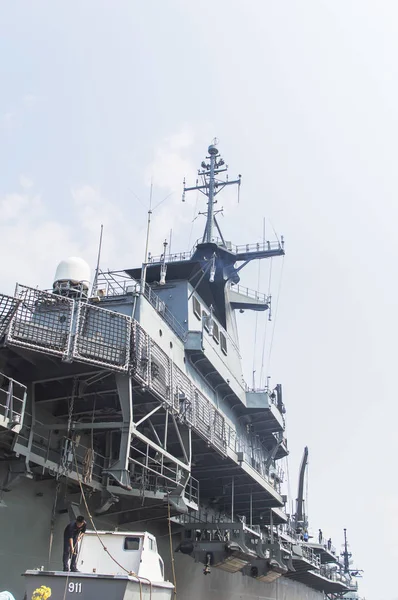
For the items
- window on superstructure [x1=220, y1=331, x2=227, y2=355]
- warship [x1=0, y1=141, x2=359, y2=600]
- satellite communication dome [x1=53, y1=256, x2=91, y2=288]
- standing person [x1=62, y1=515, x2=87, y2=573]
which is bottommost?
standing person [x1=62, y1=515, x2=87, y2=573]

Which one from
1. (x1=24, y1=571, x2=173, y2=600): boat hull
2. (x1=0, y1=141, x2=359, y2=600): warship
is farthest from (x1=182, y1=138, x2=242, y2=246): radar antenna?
(x1=24, y1=571, x2=173, y2=600): boat hull

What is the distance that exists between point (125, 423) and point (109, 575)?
181 inches

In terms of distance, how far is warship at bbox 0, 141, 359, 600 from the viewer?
1433 cm

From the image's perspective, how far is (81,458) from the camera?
1666cm

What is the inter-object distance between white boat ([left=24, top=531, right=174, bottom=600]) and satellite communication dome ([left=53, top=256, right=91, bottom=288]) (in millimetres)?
7096

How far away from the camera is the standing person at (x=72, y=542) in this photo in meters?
11.3

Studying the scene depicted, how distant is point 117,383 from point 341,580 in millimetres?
44358

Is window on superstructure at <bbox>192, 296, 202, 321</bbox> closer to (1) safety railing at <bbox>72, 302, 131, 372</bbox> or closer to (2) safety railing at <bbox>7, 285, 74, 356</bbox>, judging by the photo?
(1) safety railing at <bbox>72, 302, 131, 372</bbox>

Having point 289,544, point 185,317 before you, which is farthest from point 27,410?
point 289,544

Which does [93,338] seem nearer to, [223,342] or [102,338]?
[102,338]

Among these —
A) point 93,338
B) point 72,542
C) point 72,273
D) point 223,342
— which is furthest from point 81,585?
point 223,342

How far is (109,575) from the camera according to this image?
10781 millimetres

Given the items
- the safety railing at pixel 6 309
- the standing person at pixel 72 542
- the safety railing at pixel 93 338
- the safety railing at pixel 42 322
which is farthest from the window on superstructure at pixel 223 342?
the standing person at pixel 72 542

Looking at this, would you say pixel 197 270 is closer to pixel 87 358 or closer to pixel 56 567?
pixel 87 358
